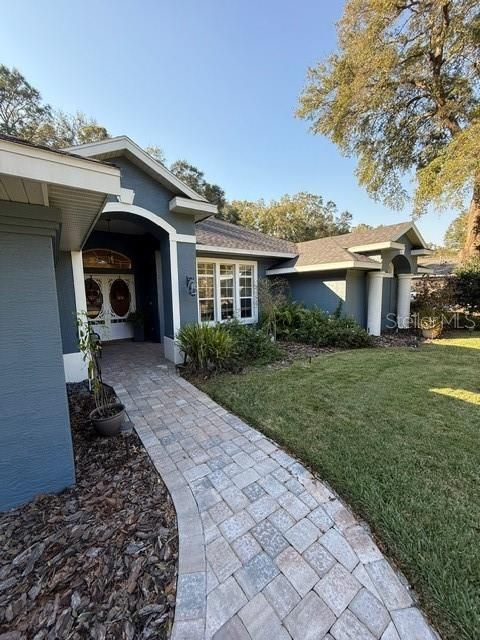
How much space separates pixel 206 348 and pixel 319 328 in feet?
15.0

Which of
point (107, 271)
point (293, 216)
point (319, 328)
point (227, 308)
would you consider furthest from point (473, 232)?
point (293, 216)

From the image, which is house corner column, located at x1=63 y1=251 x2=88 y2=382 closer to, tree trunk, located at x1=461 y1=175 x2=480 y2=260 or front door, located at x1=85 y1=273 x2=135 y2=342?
front door, located at x1=85 y1=273 x2=135 y2=342

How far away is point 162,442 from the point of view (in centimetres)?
351

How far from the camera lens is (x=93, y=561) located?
1.92 metres

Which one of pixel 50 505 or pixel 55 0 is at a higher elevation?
pixel 55 0

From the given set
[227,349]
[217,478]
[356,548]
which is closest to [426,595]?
[356,548]

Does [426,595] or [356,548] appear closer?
[426,595]

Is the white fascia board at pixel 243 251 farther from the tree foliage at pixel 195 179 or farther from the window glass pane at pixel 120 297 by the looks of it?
the tree foliage at pixel 195 179

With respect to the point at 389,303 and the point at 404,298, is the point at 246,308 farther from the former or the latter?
the point at 404,298

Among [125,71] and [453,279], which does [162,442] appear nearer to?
[125,71]

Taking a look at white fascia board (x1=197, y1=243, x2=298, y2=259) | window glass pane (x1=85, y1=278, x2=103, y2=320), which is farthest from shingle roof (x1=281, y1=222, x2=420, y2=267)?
window glass pane (x1=85, y1=278, x2=103, y2=320)

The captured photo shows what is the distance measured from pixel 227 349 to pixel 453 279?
11880 mm

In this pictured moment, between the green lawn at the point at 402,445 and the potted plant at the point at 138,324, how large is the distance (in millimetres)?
5513

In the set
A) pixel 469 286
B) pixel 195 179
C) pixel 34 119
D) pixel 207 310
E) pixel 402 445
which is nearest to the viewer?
pixel 402 445
